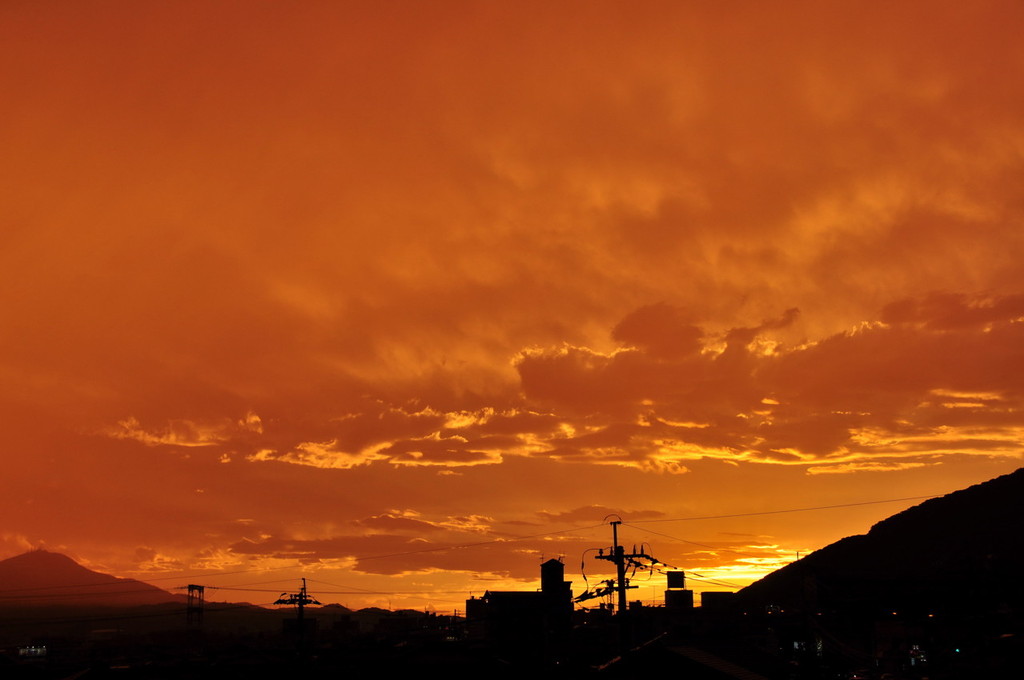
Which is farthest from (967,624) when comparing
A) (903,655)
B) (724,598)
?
(724,598)

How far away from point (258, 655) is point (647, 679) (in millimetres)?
58011

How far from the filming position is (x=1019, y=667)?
151ft

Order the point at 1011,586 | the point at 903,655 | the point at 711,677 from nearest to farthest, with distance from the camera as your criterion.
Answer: the point at 711,677 < the point at 903,655 < the point at 1011,586

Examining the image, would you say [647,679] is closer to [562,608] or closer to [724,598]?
[562,608]

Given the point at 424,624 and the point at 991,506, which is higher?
the point at 991,506

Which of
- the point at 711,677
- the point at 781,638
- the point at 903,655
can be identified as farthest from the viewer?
the point at 781,638

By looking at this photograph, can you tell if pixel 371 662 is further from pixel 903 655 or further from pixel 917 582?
A: pixel 917 582

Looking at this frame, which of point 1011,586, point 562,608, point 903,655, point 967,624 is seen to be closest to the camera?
point 967,624

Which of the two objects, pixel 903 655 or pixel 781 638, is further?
pixel 781 638

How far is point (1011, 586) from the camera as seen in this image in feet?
316

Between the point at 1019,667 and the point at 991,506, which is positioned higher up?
the point at 991,506

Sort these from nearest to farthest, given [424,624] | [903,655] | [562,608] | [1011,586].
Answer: [903,655], [1011,586], [562,608], [424,624]

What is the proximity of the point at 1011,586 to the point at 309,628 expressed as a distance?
386 feet

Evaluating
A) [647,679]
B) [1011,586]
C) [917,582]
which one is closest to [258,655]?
[647,679]
